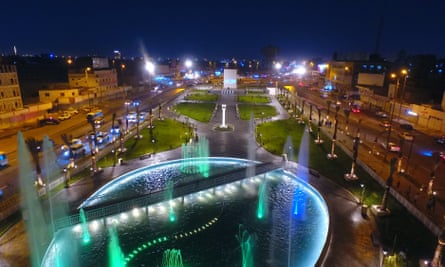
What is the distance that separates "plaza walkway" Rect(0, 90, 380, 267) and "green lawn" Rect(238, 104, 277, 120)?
51.1 feet

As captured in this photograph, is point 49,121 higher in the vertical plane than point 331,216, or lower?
higher

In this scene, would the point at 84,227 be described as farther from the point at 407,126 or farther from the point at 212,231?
the point at 407,126

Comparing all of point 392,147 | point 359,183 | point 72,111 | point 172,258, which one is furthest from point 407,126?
point 72,111

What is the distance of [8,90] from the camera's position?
158 feet

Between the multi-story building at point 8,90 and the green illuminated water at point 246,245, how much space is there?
4532 centimetres

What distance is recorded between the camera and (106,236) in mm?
18578

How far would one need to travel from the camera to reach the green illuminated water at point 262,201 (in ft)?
68.8

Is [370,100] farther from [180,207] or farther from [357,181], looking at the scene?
[180,207]

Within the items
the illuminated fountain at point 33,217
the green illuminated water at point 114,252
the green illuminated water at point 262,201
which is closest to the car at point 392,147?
the green illuminated water at point 262,201

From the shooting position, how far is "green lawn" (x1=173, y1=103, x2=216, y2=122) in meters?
50.9

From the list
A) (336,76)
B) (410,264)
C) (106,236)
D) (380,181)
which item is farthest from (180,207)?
(336,76)

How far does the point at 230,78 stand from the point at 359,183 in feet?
244

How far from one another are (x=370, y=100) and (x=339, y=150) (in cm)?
3687

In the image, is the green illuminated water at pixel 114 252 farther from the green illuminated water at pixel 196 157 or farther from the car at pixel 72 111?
the car at pixel 72 111
